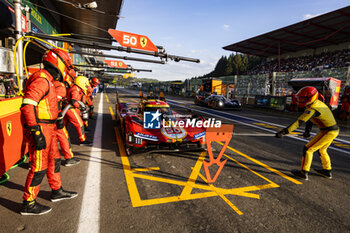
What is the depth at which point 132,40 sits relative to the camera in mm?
5043

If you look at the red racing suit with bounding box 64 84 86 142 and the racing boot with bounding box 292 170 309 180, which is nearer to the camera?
the racing boot with bounding box 292 170 309 180

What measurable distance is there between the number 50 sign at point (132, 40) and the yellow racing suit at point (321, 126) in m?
4.06

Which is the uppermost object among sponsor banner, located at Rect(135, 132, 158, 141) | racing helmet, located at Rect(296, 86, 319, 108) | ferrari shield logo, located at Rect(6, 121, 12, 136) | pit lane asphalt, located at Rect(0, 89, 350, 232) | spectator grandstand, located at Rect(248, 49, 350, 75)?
spectator grandstand, located at Rect(248, 49, 350, 75)

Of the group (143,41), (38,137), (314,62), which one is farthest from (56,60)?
(314,62)

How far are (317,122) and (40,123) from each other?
16.2 feet

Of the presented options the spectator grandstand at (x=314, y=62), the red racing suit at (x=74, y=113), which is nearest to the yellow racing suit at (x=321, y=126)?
the red racing suit at (x=74, y=113)

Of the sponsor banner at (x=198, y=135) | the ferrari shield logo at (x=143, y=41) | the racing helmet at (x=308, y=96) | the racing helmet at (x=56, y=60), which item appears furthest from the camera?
the ferrari shield logo at (x=143, y=41)

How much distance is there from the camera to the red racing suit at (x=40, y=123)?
2248mm

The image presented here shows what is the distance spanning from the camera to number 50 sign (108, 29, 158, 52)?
485 centimetres

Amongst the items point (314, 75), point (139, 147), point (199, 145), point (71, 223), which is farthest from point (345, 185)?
point (314, 75)

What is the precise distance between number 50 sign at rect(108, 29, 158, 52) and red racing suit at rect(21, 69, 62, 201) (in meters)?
2.73

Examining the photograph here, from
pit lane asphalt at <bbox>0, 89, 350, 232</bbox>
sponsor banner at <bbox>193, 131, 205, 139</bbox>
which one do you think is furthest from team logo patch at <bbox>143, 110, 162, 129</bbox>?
sponsor banner at <bbox>193, 131, 205, 139</bbox>

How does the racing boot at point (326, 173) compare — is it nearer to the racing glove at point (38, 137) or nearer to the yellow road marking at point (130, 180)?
the yellow road marking at point (130, 180)

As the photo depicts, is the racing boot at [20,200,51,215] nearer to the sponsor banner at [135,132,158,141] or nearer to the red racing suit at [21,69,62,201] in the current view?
the red racing suit at [21,69,62,201]
